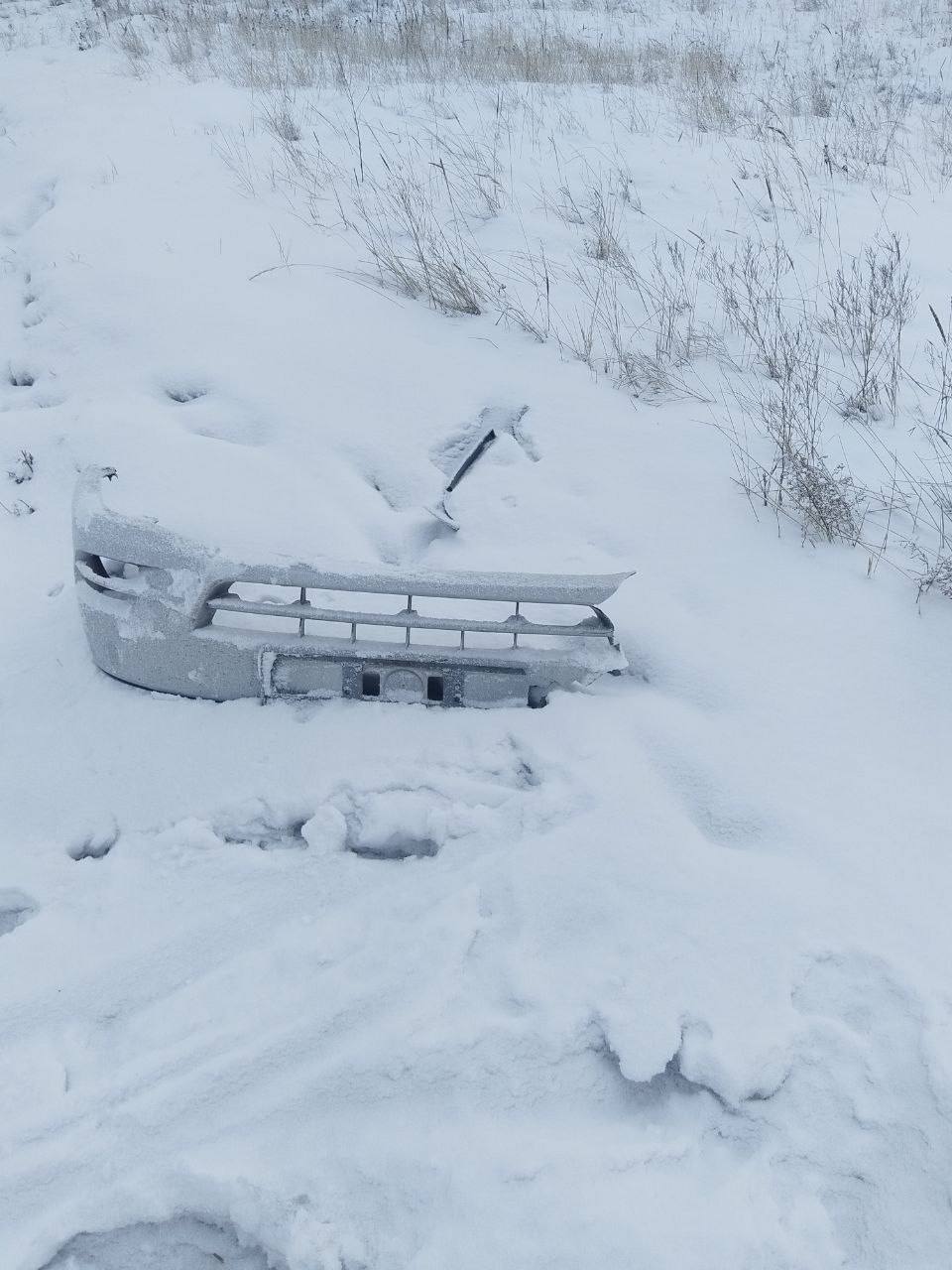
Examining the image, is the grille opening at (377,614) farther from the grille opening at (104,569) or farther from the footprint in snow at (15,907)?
the footprint in snow at (15,907)

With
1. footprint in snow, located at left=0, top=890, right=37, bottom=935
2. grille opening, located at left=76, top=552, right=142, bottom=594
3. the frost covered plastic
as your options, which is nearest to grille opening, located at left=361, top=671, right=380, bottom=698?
the frost covered plastic

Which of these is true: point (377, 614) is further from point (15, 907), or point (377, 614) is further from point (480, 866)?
point (15, 907)

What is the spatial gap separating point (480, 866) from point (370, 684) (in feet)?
1.79

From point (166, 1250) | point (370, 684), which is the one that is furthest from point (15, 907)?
point (370, 684)

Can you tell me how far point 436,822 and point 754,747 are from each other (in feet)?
2.56

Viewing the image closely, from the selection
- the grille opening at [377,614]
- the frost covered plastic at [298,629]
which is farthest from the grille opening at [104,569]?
Result: the grille opening at [377,614]

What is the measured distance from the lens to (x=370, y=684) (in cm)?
220

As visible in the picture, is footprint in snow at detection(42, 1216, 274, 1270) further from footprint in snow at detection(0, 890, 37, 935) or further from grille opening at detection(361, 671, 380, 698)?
grille opening at detection(361, 671, 380, 698)

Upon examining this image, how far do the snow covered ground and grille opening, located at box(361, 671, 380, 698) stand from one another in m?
0.08

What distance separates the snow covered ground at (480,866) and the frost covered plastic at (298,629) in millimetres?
75

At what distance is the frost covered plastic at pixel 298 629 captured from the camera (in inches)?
81.3

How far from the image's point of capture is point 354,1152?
1.51 meters

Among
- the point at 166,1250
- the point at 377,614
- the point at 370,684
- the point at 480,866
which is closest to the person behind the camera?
the point at 166,1250

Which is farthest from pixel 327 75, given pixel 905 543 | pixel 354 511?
pixel 905 543
